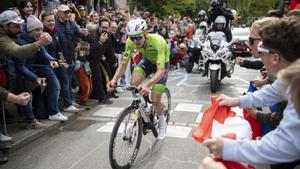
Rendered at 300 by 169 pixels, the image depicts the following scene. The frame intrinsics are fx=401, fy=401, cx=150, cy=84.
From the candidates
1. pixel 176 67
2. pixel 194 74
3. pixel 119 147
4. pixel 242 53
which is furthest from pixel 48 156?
pixel 242 53

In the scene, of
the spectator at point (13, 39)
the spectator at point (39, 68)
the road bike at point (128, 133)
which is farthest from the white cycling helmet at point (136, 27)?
the spectator at point (39, 68)

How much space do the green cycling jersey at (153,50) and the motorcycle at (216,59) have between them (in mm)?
4609

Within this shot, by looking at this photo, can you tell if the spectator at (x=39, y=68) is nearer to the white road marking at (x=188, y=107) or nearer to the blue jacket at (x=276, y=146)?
the white road marking at (x=188, y=107)

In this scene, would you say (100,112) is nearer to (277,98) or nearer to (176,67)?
(277,98)

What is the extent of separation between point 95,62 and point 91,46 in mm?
372

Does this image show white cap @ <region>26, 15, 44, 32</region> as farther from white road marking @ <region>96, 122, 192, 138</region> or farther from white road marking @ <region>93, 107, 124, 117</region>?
white road marking @ <region>93, 107, 124, 117</region>

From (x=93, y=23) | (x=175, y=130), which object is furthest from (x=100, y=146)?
(x=93, y=23)

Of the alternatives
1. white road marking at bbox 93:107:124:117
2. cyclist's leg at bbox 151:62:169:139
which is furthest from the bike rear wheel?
white road marking at bbox 93:107:124:117

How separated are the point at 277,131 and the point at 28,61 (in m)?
5.59

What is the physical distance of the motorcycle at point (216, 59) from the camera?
10406 millimetres

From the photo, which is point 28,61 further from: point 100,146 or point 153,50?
point 153,50

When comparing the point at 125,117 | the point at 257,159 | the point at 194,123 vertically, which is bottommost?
the point at 194,123

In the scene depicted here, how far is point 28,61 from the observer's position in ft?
22.2

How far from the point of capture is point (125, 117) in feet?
16.3
